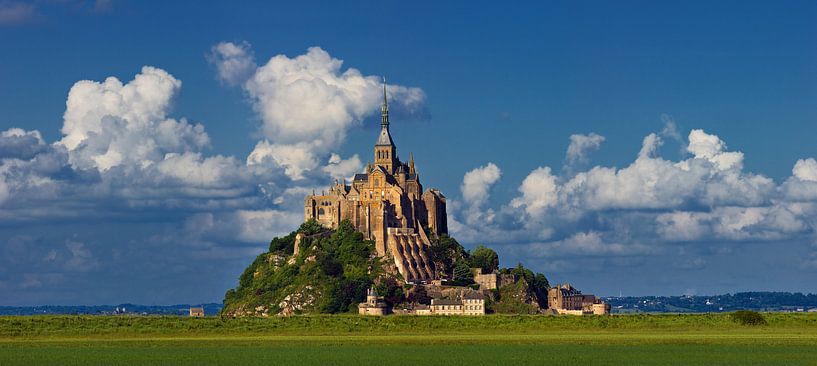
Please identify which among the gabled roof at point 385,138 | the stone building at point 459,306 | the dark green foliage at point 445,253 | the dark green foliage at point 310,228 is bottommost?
the stone building at point 459,306

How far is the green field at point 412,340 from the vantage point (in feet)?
268

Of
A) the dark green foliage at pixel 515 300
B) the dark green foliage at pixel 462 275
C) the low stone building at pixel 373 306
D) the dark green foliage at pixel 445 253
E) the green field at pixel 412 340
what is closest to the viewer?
the green field at pixel 412 340

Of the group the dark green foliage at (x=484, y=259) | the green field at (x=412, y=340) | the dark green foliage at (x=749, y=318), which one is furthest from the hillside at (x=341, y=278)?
the dark green foliage at (x=749, y=318)

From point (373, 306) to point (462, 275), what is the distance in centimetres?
1824

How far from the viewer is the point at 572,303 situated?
172 m

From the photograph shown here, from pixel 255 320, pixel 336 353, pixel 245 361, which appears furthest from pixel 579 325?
pixel 245 361

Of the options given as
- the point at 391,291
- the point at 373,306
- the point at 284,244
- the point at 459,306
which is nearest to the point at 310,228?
the point at 284,244

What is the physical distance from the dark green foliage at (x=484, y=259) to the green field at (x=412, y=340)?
37.1m

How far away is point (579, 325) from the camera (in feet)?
424

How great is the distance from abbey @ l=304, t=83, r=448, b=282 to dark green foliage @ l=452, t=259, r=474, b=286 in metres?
3.76

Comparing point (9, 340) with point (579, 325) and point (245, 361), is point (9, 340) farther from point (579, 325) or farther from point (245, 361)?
point (579, 325)

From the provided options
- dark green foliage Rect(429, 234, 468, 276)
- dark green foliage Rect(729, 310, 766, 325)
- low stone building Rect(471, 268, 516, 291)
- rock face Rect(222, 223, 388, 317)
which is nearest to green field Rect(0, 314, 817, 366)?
dark green foliage Rect(729, 310, 766, 325)

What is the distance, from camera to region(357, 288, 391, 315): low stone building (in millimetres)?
158125

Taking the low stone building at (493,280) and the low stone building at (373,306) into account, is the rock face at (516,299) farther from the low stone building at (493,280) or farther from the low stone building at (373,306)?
the low stone building at (373,306)
